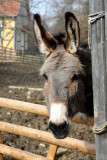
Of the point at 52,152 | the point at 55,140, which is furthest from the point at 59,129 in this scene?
the point at 52,152

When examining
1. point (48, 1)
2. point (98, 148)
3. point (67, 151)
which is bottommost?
point (67, 151)

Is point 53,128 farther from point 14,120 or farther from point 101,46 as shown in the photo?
point 14,120

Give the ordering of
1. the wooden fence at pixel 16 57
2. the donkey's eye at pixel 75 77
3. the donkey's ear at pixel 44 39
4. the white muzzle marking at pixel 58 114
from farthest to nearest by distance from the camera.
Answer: the wooden fence at pixel 16 57
the donkey's ear at pixel 44 39
the donkey's eye at pixel 75 77
the white muzzle marking at pixel 58 114

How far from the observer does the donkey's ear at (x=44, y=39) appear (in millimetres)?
2736

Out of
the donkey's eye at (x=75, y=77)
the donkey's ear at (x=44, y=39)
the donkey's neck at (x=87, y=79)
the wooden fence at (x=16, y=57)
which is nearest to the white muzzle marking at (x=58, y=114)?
the donkey's eye at (x=75, y=77)

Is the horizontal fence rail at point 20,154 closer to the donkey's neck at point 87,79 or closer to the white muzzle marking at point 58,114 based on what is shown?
the donkey's neck at point 87,79

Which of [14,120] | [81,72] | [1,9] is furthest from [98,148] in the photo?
[1,9]

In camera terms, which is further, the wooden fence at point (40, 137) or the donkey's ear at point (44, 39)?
the wooden fence at point (40, 137)

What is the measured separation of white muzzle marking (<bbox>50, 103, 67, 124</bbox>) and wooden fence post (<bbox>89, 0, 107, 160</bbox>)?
0.44 meters

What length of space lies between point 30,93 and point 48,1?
3.95 meters

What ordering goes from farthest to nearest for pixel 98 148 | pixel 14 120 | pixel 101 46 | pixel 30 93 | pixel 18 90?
pixel 18 90
pixel 30 93
pixel 14 120
pixel 98 148
pixel 101 46

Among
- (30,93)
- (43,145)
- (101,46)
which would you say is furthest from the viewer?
(30,93)

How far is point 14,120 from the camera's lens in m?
6.24

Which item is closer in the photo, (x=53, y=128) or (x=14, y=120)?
(x=53, y=128)
